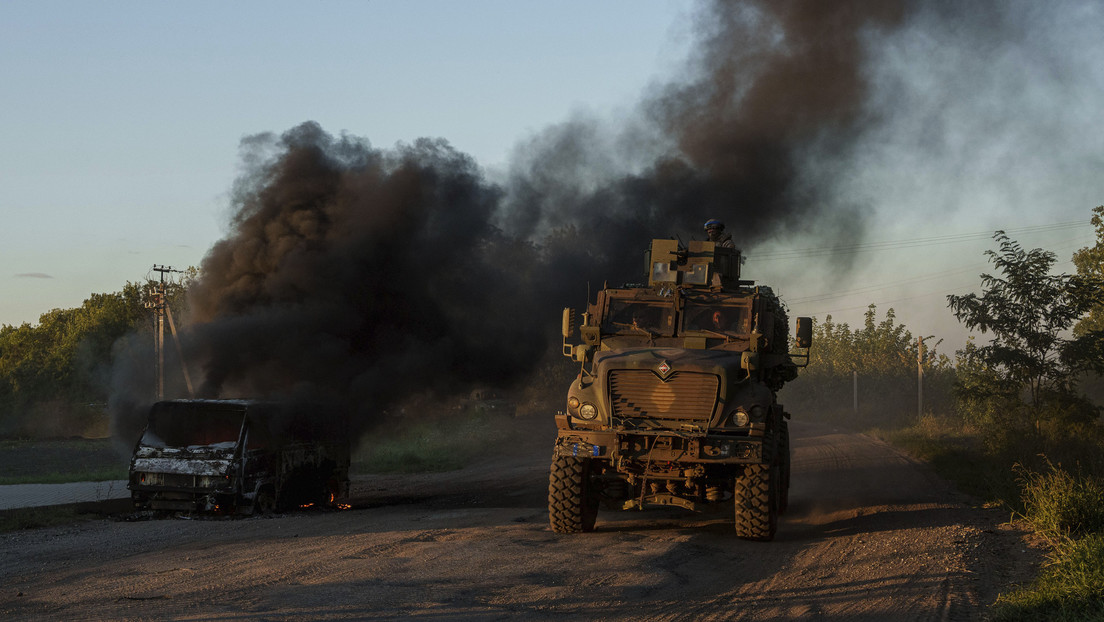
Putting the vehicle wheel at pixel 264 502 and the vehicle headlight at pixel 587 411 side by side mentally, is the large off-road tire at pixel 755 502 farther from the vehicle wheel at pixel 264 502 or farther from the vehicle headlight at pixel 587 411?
the vehicle wheel at pixel 264 502

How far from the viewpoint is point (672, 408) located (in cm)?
1083

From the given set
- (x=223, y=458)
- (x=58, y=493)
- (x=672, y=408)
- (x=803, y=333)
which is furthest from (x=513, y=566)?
(x=58, y=493)

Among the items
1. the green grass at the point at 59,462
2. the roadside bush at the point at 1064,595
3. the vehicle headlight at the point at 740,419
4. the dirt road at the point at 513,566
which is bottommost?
the green grass at the point at 59,462

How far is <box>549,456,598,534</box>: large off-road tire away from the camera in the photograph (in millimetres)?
11258

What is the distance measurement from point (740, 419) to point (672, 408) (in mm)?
776

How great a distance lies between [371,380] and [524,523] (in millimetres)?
7931

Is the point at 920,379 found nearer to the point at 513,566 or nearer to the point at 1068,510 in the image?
the point at 1068,510

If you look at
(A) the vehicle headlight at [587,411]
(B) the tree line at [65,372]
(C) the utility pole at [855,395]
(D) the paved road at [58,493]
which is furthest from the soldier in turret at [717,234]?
(C) the utility pole at [855,395]

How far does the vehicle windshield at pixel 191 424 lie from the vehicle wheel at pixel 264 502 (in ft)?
3.30

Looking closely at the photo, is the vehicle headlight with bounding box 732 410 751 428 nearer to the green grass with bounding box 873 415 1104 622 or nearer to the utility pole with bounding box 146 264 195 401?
the green grass with bounding box 873 415 1104 622

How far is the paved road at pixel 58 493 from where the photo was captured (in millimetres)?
16600

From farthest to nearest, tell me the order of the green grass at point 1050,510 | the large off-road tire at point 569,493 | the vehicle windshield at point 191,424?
the vehicle windshield at point 191,424 < the large off-road tire at point 569,493 < the green grass at point 1050,510

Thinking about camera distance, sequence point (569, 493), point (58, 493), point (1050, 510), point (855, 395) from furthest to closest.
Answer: point (855, 395) < point (58, 493) < point (1050, 510) < point (569, 493)

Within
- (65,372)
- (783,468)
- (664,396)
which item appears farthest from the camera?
(65,372)
